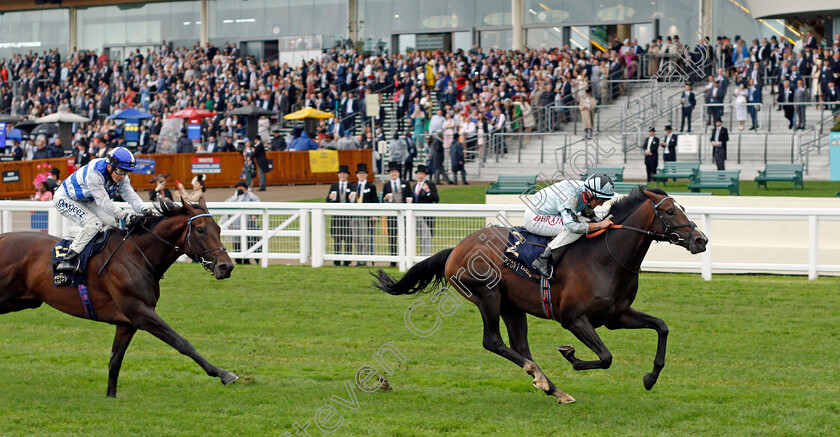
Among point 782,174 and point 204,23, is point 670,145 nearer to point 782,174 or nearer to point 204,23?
point 782,174

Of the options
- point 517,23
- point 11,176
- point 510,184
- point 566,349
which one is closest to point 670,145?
point 510,184

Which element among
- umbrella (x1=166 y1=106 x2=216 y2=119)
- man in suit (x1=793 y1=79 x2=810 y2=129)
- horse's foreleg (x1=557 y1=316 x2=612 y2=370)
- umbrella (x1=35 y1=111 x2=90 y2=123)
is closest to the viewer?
horse's foreleg (x1=557 y1=316 x2=612 y2=370)

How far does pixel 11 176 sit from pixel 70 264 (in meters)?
18.3

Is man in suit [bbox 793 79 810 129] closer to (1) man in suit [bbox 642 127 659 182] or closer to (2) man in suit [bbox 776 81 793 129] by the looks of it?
(2) man in suit [bbox 776 81 793 129]

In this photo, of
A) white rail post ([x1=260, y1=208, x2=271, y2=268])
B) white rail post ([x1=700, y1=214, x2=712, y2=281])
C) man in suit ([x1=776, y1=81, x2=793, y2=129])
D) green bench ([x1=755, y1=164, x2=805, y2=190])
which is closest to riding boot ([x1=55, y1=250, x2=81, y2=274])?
white rail post ([x1=260, y1=208, x2=271, y2=268])

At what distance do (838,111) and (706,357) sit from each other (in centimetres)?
1667

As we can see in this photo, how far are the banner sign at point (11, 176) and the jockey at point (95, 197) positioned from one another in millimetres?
17800

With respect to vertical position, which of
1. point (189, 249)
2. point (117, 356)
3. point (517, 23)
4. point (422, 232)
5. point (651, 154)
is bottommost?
point (117, 356)

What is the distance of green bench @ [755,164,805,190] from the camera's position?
20656 mm

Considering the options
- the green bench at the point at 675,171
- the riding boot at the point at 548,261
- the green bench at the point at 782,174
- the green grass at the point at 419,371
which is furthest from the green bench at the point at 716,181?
the riding boot at the point at 548,261

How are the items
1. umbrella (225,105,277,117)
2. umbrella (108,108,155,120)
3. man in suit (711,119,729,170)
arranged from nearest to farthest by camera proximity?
man in suit (711,119,729,170)
umbrella (225,105,277,117)
umbrella (108,108,155,120)

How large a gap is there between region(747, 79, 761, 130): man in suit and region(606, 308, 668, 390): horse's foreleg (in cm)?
1757

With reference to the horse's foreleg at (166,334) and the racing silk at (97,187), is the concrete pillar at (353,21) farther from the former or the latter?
the horse's foreleg at (166,334)

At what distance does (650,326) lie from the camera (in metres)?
7.15
